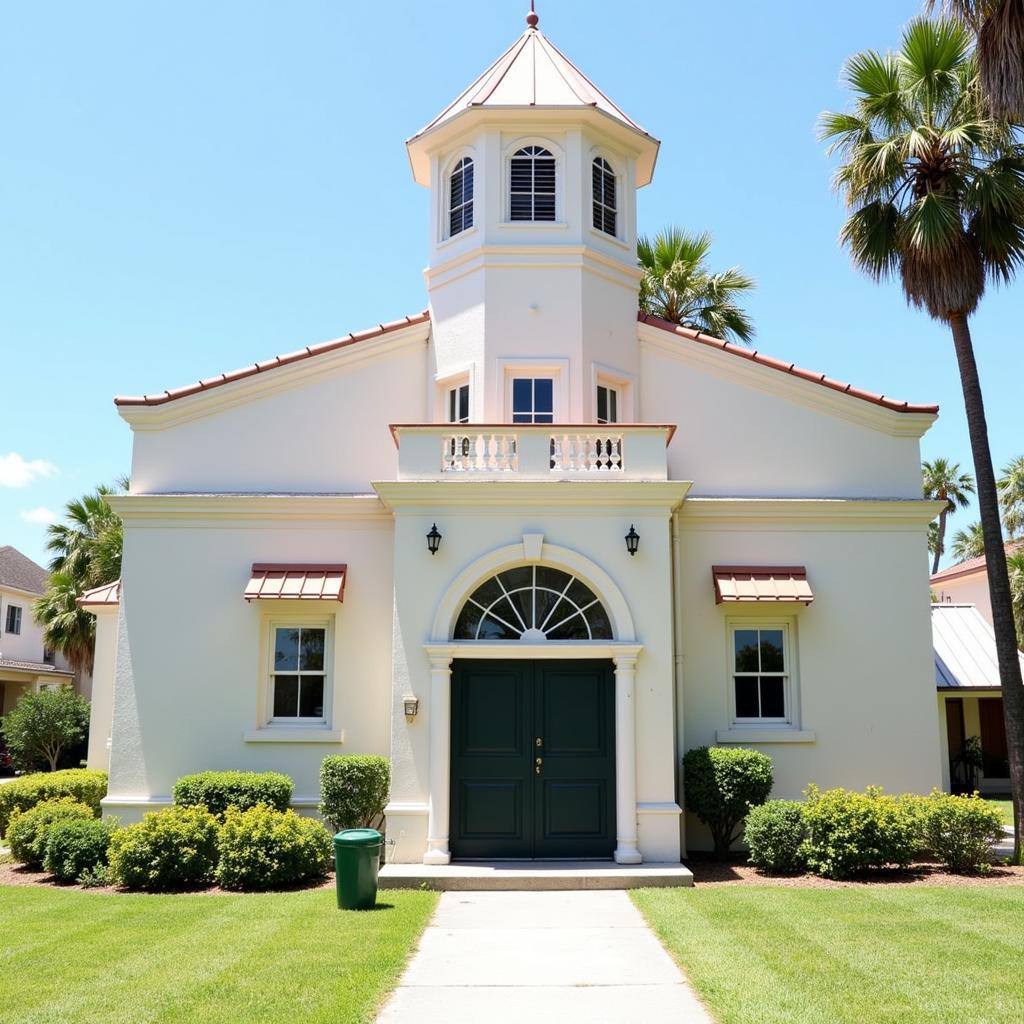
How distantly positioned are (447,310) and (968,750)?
61.7 ft

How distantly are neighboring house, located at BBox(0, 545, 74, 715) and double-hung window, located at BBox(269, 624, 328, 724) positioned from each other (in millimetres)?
30826

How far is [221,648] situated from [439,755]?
4.27m

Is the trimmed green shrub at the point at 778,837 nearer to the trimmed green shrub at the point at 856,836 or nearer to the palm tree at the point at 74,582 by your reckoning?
the trimmed green shrub at the point at 856,836

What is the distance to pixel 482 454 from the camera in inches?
595

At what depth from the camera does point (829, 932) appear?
10336 millimetres

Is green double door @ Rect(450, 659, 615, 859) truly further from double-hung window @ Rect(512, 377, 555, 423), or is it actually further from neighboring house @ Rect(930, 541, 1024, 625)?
neighboring house @ Rect(930, 541, 1024, 625)

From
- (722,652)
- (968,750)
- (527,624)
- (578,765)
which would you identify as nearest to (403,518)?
(527,624)

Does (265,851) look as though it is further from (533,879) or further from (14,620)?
(14,620)

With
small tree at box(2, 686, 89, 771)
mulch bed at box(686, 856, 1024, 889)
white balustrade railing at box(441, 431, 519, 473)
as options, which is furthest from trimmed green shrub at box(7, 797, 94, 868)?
small tree at box(2, 686, 89, 771)

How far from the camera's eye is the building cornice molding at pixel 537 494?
48.4 ft

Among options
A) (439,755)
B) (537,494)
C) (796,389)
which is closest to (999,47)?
(796,389)

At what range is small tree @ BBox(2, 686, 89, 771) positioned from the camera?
31.2m

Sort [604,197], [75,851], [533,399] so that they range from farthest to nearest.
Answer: [604,197], [533,399], [75,851]

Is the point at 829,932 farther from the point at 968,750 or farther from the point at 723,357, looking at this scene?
the point at 968,750
